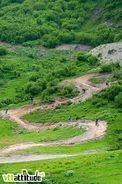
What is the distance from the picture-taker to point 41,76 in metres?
119

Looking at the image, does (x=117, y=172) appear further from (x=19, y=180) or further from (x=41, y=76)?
(x=41, y=76)

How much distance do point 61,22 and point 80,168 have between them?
12056 cm

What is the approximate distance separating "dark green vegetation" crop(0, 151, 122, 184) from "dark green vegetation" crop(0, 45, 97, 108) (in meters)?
39.6

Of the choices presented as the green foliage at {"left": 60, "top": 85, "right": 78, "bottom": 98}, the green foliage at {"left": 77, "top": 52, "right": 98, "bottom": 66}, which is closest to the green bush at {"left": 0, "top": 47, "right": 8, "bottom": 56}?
the green foliage at {"left": 77, "top": 52, "right": 98, "bottom": 66}

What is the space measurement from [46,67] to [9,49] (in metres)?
27.1

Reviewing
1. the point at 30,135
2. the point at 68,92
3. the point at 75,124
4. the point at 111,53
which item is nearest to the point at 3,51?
the point at 111,53

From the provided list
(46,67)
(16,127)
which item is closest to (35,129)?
(16,127)

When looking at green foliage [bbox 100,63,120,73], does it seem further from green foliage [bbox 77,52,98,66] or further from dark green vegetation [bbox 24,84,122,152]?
dark green vegetation [bbox 24,84,122,152]

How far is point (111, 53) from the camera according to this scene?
121 meters

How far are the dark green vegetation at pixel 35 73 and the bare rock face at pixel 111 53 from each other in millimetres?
3076

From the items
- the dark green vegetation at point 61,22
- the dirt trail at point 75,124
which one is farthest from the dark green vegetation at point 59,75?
the dirt trail at point 75,124

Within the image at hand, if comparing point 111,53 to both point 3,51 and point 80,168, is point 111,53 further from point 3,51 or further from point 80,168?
point 80,168

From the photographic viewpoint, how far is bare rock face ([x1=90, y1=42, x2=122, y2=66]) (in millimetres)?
117500

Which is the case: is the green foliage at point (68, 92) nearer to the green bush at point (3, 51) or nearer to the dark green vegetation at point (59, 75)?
the dark green vegetation at point (59, 75)
